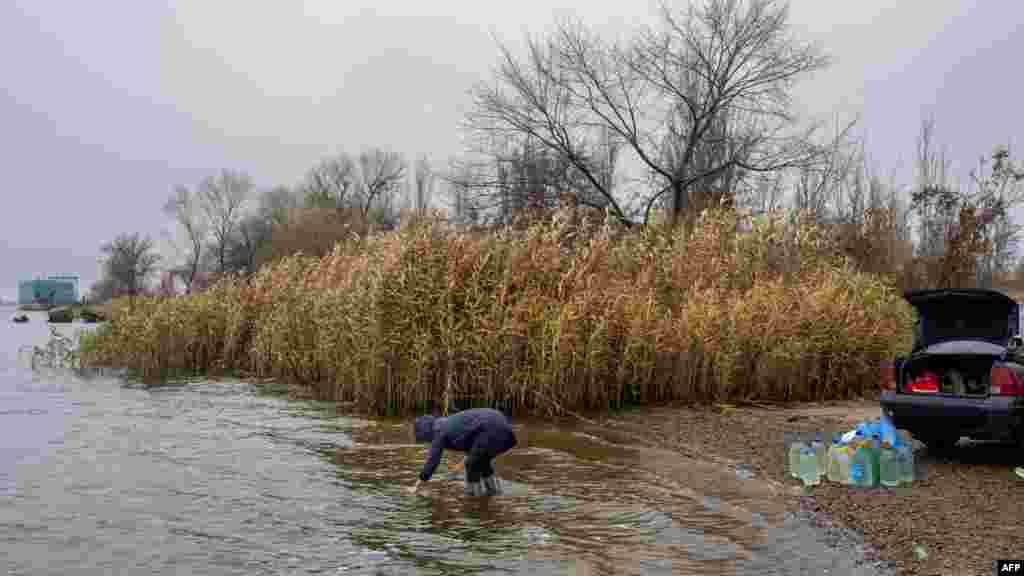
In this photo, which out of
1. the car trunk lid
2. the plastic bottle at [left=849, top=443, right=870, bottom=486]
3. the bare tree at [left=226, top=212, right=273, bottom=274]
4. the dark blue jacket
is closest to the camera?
the dark blue jacket

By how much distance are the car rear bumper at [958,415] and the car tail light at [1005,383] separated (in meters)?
0.08

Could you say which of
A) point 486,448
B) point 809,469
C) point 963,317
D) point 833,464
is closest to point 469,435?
point 486,448

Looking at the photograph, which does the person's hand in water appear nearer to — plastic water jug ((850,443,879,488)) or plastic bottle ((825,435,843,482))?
plastic bottle ((825,435,843,482))

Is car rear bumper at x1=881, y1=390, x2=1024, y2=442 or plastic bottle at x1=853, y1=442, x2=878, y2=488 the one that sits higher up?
car rear bumper at x1=881, y1=390, x2=1024, y2=442

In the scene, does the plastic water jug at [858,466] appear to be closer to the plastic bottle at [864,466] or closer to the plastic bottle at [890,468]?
the plastic bottle at [864,466]

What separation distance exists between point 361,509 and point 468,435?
1.22 meters

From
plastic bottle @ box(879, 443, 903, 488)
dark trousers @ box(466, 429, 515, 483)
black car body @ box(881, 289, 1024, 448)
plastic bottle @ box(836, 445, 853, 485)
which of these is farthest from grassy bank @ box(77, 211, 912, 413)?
plastic bottle @ box(879, 443, 903, 488)

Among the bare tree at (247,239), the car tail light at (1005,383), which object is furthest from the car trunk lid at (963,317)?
the bare tree at (247,239)

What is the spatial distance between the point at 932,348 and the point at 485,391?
648 cm

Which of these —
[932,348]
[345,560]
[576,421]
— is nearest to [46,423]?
→ [576,421]

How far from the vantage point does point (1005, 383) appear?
8.95 m

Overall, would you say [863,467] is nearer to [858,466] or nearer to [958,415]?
[858,466]

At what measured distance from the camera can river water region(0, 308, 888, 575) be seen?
6840mm

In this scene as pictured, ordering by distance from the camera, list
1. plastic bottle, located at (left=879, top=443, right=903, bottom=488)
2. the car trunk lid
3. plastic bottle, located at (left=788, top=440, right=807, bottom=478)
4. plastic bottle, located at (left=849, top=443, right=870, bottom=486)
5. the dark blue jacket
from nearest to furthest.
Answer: the dark blue jacket < plastic bottle, located at (left=879, top=443, right=903, bottom=488) < plastic bottle, located at (left=849, top=443, right=870, bottom=486) < plastic bottle, located at (left=788, top=440, right=807, bottom=478) < the car trunk lid
